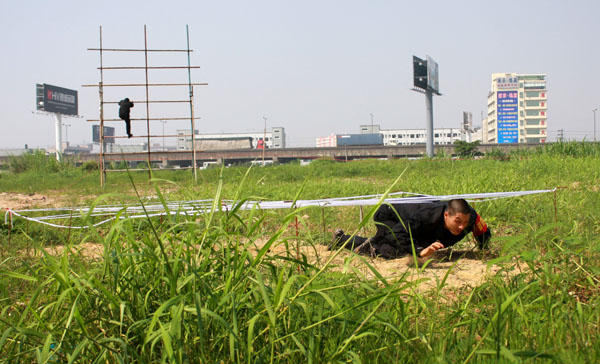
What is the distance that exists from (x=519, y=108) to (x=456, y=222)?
129m

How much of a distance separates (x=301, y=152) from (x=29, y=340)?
234 feet

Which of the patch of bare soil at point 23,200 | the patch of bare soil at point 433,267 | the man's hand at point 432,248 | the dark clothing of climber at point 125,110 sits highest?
the dark clothing of climber at point 125,110

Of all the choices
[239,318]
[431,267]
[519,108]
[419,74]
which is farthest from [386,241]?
[519,108]

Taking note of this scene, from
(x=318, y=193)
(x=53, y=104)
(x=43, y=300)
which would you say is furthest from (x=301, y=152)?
(x=43, y=300)

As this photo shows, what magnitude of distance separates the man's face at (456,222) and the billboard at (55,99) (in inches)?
3363

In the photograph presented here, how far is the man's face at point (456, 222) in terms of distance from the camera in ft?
13.3

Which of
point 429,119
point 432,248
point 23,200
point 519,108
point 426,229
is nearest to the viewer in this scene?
point 432,248

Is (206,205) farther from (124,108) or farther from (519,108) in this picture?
(519,108)

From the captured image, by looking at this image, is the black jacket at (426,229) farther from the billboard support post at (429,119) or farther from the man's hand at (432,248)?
the billboard support post at (429,119)

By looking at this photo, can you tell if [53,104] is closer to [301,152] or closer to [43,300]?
[301,152]

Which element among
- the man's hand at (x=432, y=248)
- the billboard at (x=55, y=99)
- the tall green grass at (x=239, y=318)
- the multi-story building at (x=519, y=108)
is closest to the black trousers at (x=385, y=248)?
the man's hand at (x=432, y=248)

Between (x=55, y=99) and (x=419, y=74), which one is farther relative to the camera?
(x=55, y=99)

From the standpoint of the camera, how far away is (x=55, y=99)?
8194 cm

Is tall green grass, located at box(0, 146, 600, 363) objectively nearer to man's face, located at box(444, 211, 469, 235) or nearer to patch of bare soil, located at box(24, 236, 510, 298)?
patch of bare soil, located at box(24, 236, 510, 298)
